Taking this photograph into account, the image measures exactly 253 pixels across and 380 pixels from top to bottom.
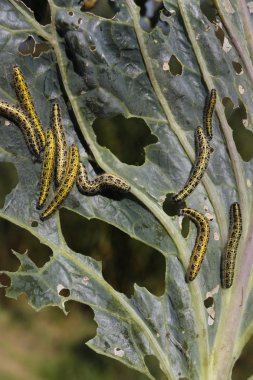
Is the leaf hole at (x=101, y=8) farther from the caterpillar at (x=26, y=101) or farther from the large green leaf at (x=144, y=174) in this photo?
the caterpillar at (x=26, y=101)

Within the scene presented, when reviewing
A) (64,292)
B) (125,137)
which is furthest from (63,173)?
(64,292)

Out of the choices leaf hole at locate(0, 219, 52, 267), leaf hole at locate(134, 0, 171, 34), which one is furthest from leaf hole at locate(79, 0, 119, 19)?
leaf hole at locate(0, 219, 52, 267)

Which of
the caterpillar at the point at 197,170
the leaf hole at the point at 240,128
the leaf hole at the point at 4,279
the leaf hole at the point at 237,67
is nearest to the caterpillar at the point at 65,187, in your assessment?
the leaf hole at the point at 4,279

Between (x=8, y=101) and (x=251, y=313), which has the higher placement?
(x=8, y=101)

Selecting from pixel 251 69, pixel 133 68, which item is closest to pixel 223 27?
pixel 251 69

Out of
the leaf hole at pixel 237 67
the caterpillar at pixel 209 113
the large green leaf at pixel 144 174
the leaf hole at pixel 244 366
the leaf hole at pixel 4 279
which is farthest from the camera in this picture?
the leaf hole at pixel 237 67

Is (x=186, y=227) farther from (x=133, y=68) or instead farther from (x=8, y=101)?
(x=8, y=101)
